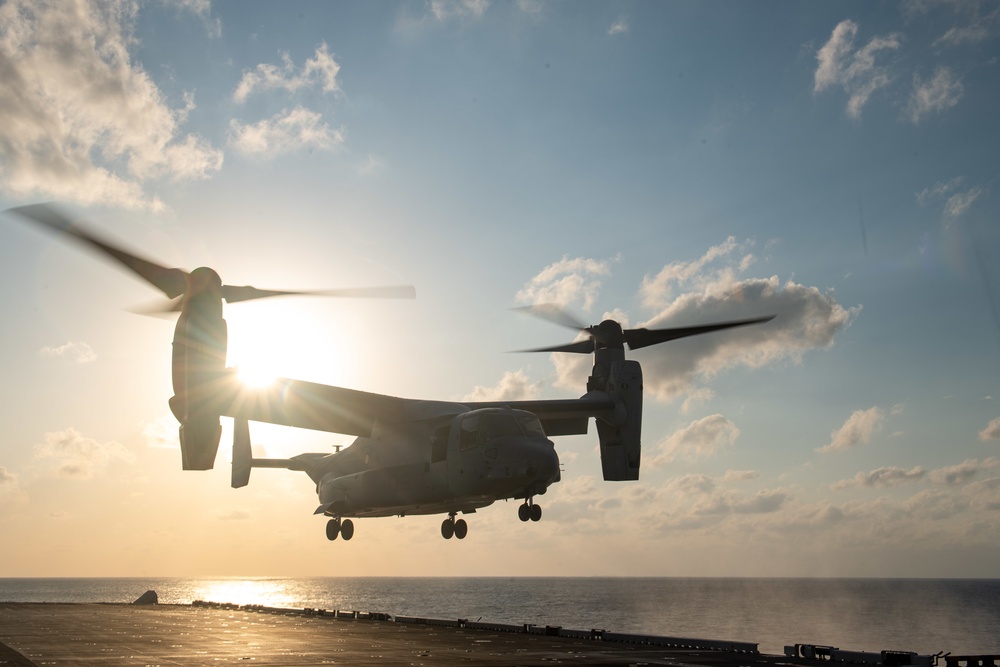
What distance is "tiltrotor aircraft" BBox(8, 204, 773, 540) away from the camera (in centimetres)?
2089

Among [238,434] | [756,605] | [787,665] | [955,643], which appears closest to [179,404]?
[238,434]

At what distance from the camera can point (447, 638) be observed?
35.0 metres

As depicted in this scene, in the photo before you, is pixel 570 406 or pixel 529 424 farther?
pixel 570 406

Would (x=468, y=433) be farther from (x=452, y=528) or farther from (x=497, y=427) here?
(x=452, y=528)

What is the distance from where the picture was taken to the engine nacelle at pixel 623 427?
93.4 ft

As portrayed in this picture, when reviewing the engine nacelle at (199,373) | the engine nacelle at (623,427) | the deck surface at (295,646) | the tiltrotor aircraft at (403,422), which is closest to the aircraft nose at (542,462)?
the tiltrotor aircraft at (403,422)

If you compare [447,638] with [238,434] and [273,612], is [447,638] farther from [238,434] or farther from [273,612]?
[273,612]

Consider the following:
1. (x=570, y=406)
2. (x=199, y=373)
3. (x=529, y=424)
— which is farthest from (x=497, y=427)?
(x=199, y=373)

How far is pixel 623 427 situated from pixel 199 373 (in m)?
14.5

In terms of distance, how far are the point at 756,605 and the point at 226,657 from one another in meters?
166

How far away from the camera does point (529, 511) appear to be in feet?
82.6

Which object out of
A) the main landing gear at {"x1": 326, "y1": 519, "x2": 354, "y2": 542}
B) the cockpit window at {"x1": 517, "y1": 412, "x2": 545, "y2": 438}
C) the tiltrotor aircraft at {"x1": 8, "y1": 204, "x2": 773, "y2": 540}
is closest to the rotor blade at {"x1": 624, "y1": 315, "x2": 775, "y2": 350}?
the tiltrotor aircraft at {"x1": 8, "y1": 204, "x2": 773, "y2": 540}

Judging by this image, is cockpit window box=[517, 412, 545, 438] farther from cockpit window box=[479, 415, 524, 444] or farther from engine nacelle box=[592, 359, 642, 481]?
engine nacelle box=[592, 359, 642, 481]

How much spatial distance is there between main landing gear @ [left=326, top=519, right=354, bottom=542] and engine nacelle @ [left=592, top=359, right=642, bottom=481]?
11.0 m
